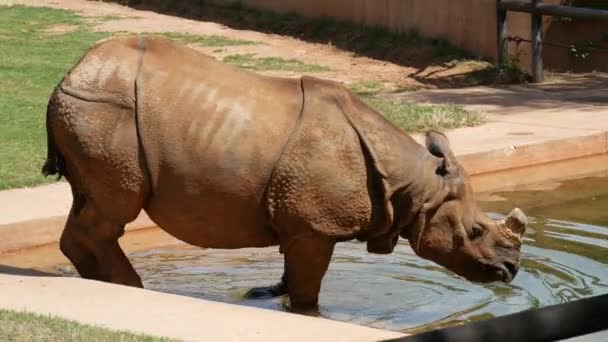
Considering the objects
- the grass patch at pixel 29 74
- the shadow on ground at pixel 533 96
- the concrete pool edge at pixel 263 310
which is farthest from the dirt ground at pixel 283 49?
the concrete pool edge at pixel 263 310

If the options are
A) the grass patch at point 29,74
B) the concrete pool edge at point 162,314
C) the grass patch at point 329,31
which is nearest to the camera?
the concrete pool edge at point 162,314

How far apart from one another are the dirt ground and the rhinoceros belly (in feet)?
29.5

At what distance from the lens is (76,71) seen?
683 centimetres

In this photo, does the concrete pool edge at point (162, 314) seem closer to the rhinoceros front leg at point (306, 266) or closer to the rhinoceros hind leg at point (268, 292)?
the rhinoceros front leg at point (306, 266)

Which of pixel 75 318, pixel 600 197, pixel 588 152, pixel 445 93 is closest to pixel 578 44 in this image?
pixel 445 93

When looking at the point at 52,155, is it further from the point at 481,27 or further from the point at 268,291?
the point at 481,27

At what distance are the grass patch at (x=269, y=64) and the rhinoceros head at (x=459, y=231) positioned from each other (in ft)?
32.2

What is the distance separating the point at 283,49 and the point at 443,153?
1213 cm

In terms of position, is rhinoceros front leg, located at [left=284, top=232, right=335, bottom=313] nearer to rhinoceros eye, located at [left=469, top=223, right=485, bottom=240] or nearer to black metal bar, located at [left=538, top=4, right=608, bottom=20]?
rhinoceros eye, located at [left=469, top=223, right=485, bottom=240]

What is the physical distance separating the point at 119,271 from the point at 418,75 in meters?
10.3

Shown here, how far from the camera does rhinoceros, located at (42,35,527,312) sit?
6.68m

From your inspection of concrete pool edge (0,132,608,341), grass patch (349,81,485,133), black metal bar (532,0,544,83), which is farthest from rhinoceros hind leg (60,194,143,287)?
black metal bar (532,0,544,83)

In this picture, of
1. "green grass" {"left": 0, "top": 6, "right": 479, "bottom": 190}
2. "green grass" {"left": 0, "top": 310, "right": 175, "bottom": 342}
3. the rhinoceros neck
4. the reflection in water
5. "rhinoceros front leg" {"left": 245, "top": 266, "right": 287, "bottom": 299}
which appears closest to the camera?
"green grass" {"left": 0, "top": 310, "right": 175, "bottom": 342}

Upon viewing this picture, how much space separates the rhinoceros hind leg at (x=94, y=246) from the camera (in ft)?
22.8
